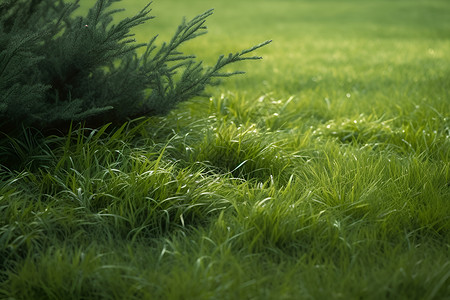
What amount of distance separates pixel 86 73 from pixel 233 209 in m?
1.55

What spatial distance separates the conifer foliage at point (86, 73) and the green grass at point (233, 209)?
0.18 metres

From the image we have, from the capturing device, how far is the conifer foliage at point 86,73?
9.44 ft

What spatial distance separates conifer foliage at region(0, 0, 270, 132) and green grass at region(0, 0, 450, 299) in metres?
0.18

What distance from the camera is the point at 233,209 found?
2.56m

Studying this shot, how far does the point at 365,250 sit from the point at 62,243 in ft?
4.86

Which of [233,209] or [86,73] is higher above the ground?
[86,73]

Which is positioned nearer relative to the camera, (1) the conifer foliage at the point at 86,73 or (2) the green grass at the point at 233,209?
(2) the green grass at the point at 233,209

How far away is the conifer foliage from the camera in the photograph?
9.44ft

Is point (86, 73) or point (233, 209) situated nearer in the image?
point (233, 209)

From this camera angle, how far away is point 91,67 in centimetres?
324

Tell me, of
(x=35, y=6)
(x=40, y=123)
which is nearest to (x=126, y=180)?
(x=40, y=123)

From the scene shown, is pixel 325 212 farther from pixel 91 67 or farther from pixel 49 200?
pixel 91 67

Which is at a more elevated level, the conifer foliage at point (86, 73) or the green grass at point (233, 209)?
the conifer foliage at point (86, 73)

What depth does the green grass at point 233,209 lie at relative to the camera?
2.01 meters
